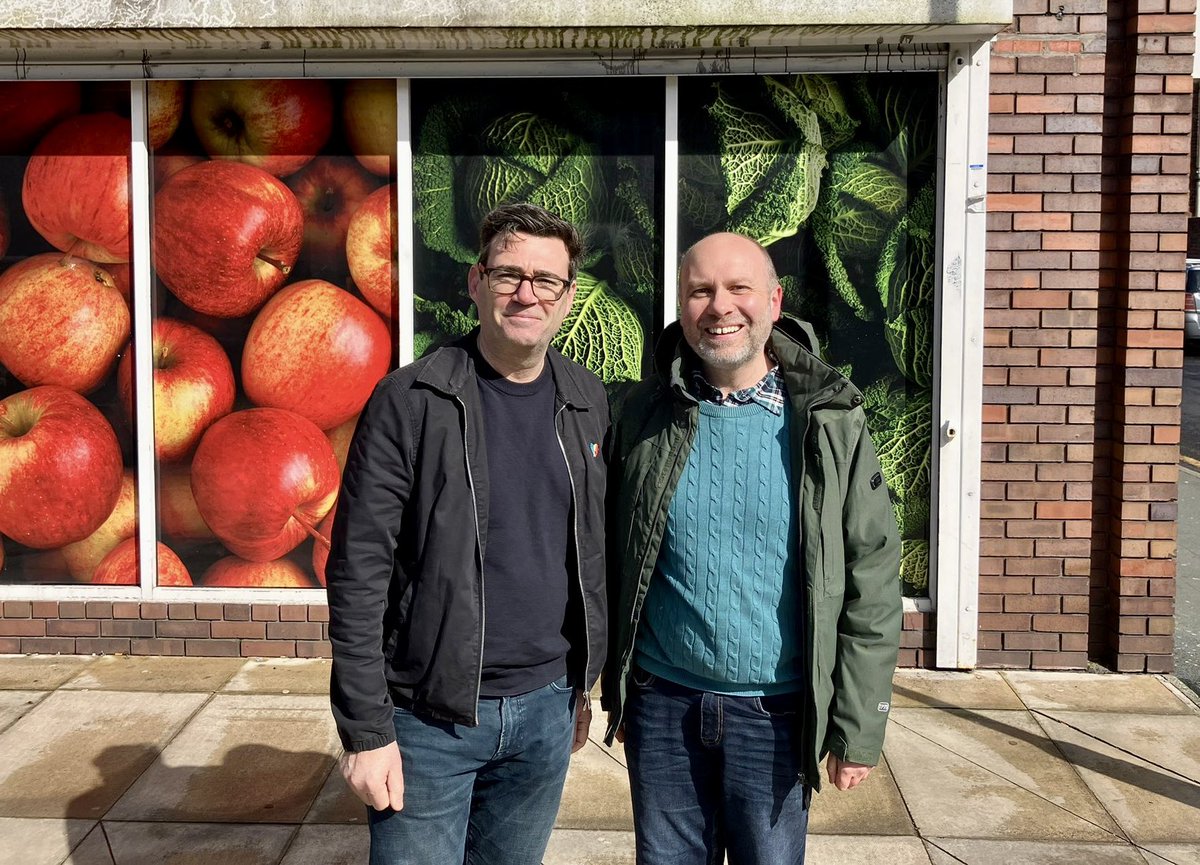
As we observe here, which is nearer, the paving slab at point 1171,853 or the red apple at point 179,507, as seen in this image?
the paving slab at point 1171,853

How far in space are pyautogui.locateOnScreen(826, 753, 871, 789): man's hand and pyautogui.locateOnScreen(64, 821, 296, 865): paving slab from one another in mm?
1988

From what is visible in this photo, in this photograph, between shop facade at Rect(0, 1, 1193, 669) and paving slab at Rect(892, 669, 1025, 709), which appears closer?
paving slab at Rect(892, 669, 1025, 709)

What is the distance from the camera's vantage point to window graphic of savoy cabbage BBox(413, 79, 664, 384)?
5.16 metres

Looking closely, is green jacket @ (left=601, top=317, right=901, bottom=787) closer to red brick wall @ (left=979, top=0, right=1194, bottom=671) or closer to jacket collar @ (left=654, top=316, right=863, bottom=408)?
jacket collar @ (left=654, top=316, right=863, bottom=408)

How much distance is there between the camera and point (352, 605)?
7.34ft

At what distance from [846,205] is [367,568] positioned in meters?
3.57

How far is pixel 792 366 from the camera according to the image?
8.32 ft

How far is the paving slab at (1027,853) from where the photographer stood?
3549 mm

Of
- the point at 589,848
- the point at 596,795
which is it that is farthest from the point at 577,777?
the point at 589,848

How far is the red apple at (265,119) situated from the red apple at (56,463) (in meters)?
1.36

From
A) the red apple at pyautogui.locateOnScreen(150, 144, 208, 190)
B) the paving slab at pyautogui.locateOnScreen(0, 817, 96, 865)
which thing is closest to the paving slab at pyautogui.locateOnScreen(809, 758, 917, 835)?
the paving slab at pyautogui.locateOnScreen(0, 817, 96, 865)

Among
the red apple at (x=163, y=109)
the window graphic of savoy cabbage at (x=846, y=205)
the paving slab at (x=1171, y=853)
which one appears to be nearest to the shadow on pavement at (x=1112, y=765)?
the paving slab at (x=1171, y=853)

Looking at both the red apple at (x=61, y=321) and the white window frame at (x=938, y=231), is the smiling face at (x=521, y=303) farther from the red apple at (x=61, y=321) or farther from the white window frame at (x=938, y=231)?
the red apple at (x=61, y=321)

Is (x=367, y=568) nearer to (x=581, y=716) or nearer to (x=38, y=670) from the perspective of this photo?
(x=581, y=716)
